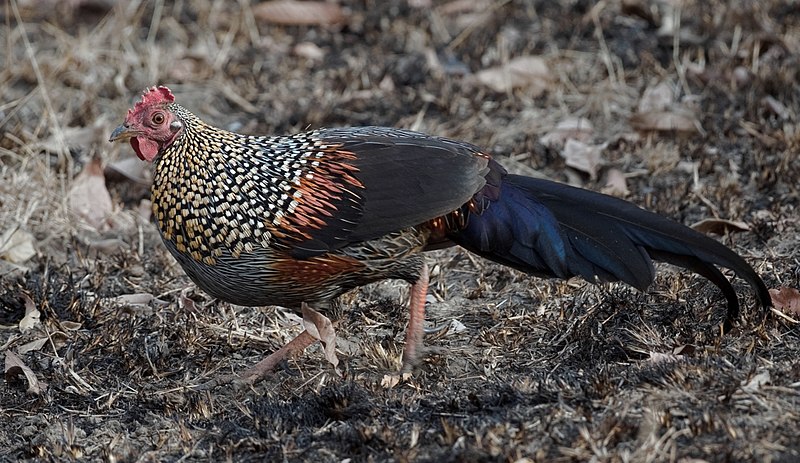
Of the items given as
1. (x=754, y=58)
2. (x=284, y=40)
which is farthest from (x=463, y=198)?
(x=284, y=40)

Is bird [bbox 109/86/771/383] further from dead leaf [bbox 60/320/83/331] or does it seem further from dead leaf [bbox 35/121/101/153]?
dead leaf [bbox 35/121/101/153]

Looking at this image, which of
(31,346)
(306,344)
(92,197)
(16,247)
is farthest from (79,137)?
(306,344)

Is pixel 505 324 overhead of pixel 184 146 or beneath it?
beneath

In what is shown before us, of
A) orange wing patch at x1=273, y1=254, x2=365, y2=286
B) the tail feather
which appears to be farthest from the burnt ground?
orange wing patch at x1=273, y1=254, x2=365, y2=286

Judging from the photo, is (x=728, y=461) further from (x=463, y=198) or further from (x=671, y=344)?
(x=463, y=198)

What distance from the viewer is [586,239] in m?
4.19

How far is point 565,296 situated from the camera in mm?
4910

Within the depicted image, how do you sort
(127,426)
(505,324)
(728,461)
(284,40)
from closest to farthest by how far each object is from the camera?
1. (728,461)
2. (127,426)
3. (505,324)
4. (284,40)

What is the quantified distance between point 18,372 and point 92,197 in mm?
1727

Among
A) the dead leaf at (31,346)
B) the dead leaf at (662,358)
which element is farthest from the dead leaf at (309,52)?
the dead leaf at (662,358)

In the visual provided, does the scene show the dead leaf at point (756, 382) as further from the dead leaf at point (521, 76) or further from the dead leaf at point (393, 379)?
the dead leaf at point (521, 76)

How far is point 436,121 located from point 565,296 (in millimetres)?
2223

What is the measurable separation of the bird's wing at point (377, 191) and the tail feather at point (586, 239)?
197 mm

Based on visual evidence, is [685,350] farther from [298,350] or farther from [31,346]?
[31,346]
